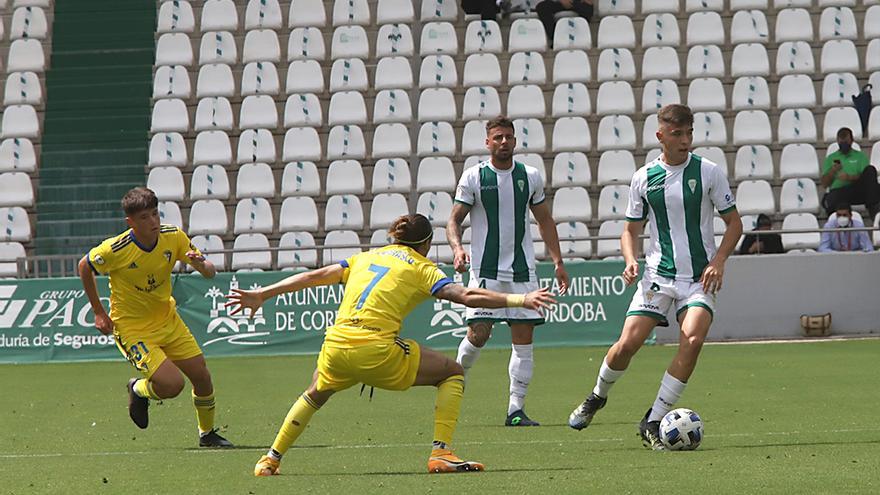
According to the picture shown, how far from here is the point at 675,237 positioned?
940 centimetres

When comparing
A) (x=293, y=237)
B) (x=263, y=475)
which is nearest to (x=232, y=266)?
(x=293, y=237)

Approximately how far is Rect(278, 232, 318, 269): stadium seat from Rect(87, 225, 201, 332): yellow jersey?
10.7m

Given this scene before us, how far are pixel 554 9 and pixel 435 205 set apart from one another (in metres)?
5.29

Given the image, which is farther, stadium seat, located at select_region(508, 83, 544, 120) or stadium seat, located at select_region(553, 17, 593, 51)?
stadium seat, located at select_region(553, 17, 593, 51)

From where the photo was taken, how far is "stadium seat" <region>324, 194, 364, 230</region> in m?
23.5

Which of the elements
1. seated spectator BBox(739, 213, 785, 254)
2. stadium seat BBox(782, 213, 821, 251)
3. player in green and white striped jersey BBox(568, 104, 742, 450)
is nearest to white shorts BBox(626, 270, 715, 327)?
player in green and white striped jersey BBox(568, 104, 742, 450)

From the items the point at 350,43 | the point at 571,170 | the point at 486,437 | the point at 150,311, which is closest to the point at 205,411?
the point at 150,311

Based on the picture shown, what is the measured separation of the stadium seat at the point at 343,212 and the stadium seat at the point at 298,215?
0.77 feet

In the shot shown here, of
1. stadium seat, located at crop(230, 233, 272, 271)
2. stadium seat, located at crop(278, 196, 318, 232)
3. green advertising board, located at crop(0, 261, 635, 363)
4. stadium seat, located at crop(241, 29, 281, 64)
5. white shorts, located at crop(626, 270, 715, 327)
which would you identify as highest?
stadium seat, located at crop(241, 29, 281, 64)

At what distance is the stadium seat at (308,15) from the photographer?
27.0 meters

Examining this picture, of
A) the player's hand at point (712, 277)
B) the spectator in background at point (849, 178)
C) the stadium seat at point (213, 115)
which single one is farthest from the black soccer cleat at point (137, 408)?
the stadium seat at point (213, 115)

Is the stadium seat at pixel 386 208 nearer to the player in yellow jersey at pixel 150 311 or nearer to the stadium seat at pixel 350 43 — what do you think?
the stadium seat at pixel 350 43

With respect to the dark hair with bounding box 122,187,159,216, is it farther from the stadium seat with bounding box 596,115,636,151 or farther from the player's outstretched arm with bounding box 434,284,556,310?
the stadium seat with bounding box 596,115,636,151

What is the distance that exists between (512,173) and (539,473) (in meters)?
4.07
